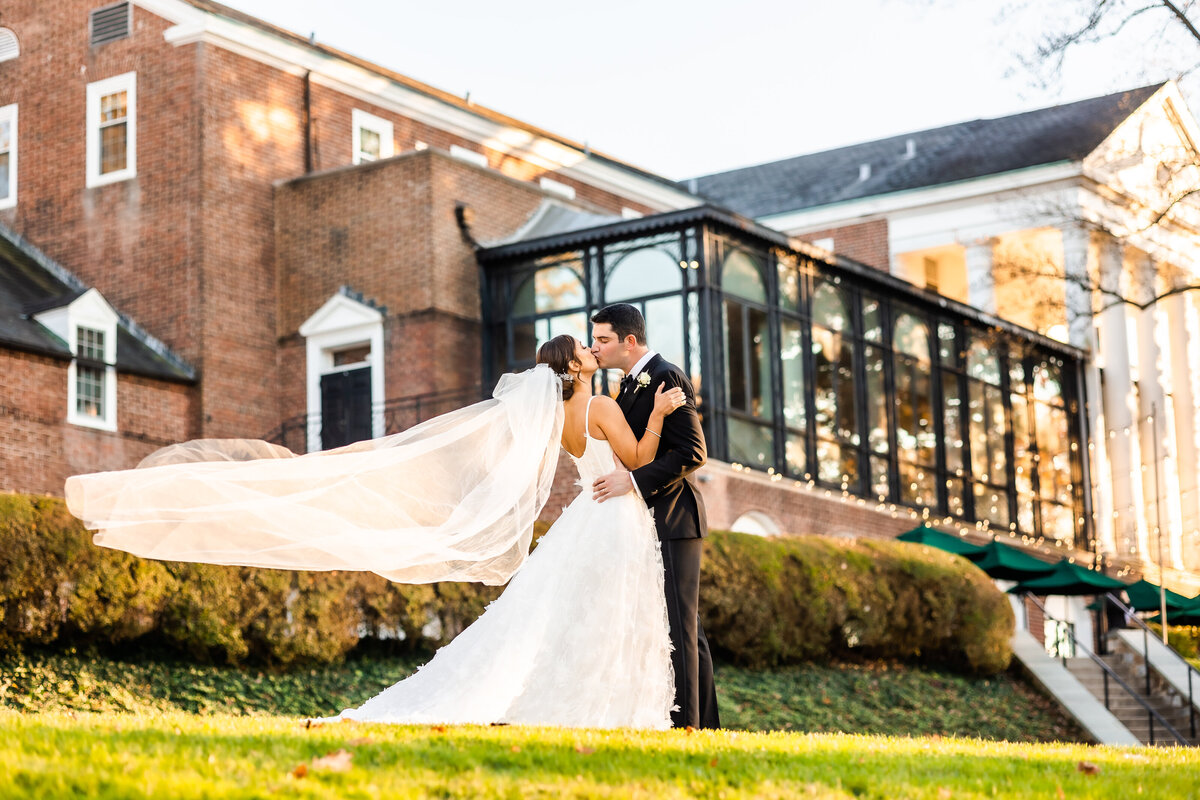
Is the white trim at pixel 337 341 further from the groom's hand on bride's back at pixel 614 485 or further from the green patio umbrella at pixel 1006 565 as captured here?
the groom's hand on bride's back at pixel 614 485

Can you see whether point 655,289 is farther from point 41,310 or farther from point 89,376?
point 41,310

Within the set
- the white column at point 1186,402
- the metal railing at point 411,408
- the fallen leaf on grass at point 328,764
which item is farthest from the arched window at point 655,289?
the white column at point 1186,402

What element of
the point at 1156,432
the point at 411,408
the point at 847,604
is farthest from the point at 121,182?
the point at 1156,432

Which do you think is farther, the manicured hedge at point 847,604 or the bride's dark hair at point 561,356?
the manicured hedge at point 847,604

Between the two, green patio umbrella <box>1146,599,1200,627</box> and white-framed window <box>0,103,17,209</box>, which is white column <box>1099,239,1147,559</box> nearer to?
green patio umbrella <box>1146,599,1200,627</box>

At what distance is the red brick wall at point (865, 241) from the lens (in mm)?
41406

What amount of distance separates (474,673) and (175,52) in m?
21.5

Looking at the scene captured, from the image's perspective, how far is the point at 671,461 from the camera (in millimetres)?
8570

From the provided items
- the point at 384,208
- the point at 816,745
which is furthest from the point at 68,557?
the point at 384,208

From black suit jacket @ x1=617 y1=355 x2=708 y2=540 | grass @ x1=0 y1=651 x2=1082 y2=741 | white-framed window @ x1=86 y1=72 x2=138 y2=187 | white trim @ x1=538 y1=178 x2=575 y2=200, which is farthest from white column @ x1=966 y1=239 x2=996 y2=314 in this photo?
black suit jacket @ x1=617 y1=355 x2=708 y2=540

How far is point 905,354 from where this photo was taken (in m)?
31.0

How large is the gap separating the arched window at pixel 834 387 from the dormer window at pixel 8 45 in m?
16.1

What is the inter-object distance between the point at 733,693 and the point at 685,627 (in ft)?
29.5

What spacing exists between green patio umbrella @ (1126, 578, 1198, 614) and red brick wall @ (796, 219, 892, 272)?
53.6 ft
